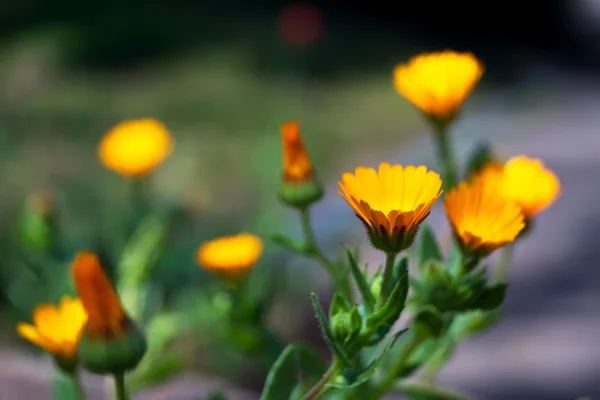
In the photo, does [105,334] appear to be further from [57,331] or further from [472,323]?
[472,323]

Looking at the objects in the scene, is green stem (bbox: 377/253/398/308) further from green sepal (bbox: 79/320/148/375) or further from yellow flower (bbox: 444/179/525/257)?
green sepal (bbox: 79/320/148/375)

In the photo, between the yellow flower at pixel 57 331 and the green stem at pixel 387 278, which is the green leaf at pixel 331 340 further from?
the yellow flower at pixel 57 331

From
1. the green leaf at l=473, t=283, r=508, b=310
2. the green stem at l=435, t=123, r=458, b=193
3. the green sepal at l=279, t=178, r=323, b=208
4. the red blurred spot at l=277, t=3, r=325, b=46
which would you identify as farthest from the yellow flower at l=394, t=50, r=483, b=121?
the red blurred spot at l=277, t=3, r=325, b=46

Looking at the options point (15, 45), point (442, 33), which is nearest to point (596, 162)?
point (442, 33)

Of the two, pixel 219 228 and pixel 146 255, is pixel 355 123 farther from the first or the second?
pixel 146 255

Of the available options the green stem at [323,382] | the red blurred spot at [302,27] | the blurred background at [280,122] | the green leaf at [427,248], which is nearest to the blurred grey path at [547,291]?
the blurred background at [280,122]
